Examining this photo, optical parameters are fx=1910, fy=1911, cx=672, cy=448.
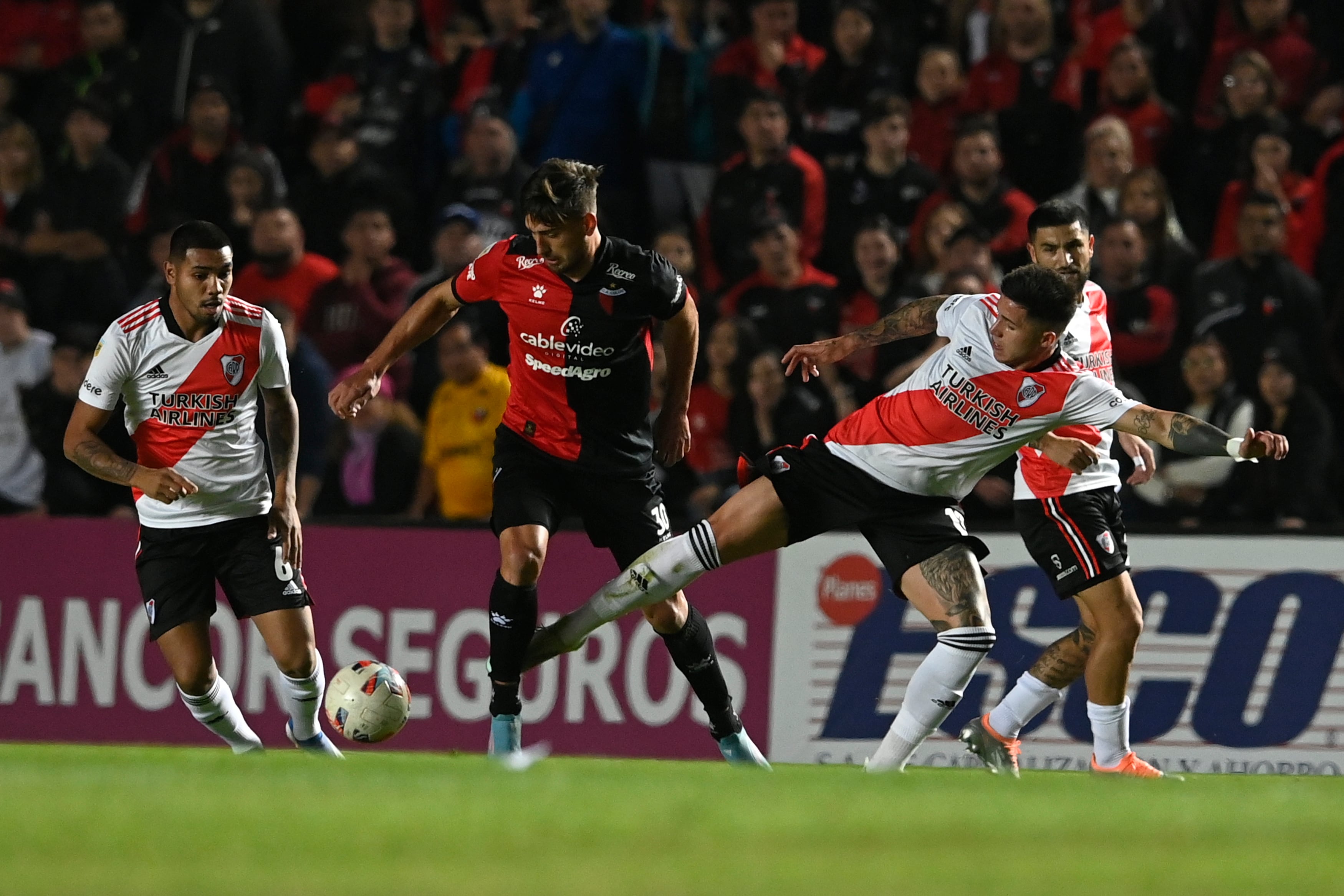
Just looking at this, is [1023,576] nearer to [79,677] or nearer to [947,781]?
[947,781]

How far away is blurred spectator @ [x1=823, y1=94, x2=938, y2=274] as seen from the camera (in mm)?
12547

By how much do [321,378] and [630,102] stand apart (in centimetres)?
330

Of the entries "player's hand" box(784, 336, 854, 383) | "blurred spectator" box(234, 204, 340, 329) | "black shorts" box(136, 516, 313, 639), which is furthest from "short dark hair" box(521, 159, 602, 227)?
"blurred spectator" box(234, 204, 340, 329)

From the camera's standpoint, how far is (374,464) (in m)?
11.7

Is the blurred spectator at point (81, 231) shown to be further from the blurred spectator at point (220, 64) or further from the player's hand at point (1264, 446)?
the player's hand at point (1264, 446)

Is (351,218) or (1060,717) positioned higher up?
(351,218)

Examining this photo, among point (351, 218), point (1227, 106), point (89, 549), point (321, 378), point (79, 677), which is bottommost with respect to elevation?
point (79, 677)

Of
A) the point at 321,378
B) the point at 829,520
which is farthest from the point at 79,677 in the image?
the point at 829,520

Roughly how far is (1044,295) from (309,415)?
5.83 meters

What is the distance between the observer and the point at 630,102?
44.9 ft

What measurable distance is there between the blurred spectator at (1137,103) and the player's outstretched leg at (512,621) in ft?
20.9

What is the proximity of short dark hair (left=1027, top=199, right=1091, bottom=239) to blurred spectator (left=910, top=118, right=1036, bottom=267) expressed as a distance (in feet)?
12.7

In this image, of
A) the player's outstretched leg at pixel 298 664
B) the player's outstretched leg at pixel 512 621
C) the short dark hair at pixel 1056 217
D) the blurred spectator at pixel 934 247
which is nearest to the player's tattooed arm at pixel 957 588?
the short dark hair at pixel 1056 217

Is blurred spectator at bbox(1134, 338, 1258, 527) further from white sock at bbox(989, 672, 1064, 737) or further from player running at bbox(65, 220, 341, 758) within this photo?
player running at bbox(65, 220, 341, 758)
